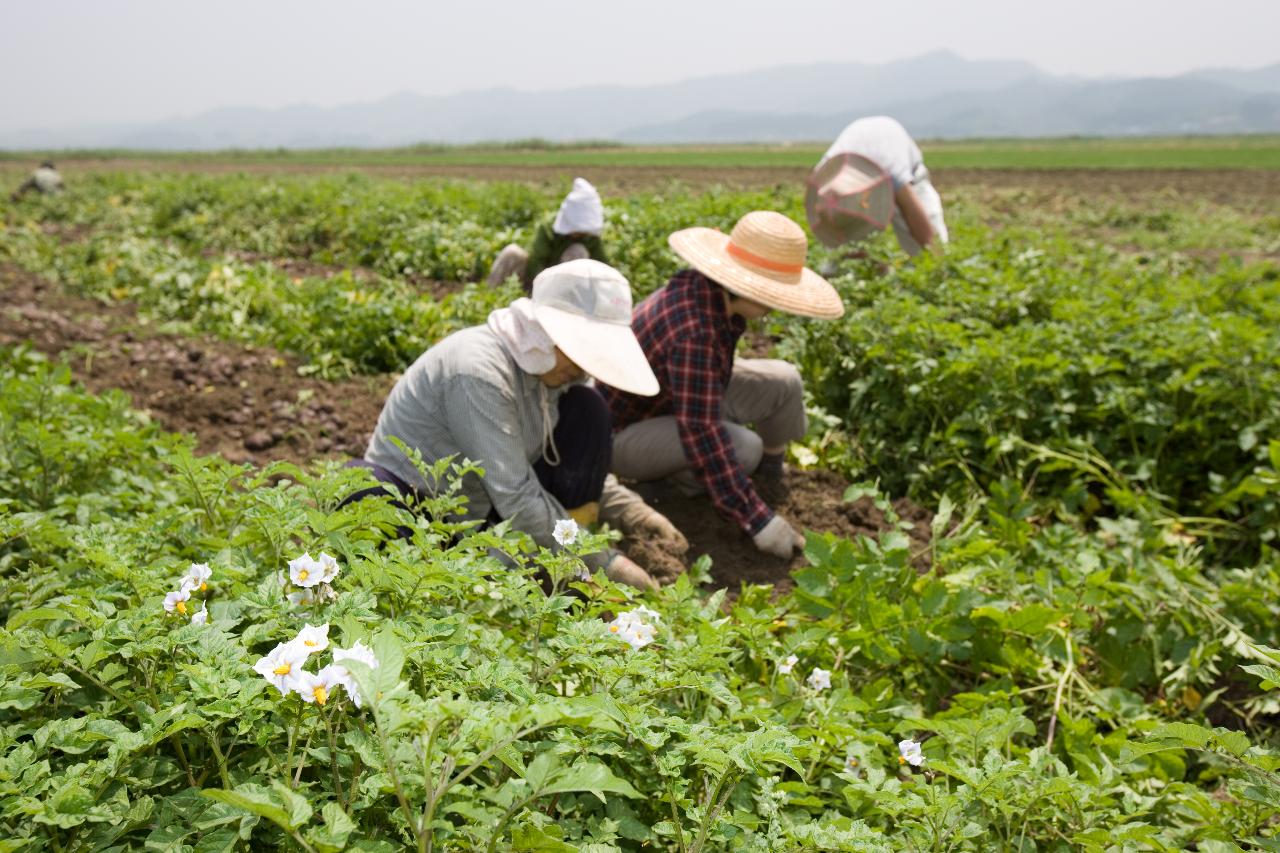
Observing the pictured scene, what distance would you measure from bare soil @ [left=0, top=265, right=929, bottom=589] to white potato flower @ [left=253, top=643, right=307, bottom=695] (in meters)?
1.95

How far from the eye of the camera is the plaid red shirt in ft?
11.1

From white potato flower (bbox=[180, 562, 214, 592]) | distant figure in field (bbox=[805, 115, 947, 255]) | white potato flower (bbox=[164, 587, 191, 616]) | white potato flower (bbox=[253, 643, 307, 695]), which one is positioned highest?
distant figure in field (bbox=[805, 115, 947, 255])

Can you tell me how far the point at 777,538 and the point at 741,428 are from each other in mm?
652

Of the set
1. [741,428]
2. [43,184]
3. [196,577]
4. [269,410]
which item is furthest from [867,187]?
[43,184]

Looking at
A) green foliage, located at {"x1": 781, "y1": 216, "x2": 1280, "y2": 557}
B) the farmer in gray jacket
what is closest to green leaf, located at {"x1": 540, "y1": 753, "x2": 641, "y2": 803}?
the farmer in gray jacket

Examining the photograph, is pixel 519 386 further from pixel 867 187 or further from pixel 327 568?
pixel 867 187

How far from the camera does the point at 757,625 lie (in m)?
2.11

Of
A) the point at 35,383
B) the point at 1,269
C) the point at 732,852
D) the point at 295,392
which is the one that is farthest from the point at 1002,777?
the point at 1,269

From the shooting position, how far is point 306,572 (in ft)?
5.16

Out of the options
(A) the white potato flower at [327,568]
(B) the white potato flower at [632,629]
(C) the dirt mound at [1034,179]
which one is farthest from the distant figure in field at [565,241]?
(C) the dirt mound at [1034,179]

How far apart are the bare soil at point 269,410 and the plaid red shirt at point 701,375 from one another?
0.98ft

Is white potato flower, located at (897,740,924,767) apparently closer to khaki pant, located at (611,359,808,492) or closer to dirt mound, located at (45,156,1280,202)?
khaki pant, located at (611,359,808,492)

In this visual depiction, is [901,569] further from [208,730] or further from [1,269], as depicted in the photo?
[1,269]

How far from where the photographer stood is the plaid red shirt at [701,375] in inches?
134
